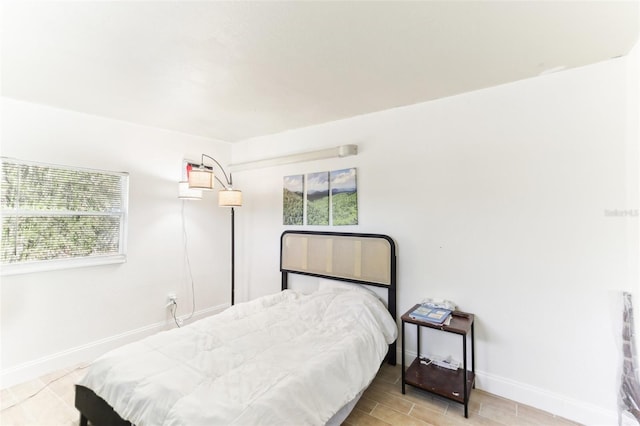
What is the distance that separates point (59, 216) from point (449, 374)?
3850 mm

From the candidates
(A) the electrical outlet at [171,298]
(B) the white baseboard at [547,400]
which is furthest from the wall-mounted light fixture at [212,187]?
(B) the white baseboard at [547,400]

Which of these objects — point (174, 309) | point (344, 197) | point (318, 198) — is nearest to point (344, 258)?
point (344, 197)

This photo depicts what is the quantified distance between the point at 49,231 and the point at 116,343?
1354 millimetres

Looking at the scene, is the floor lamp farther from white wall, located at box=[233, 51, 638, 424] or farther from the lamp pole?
white wall, located at box=[233, 51, 638, 424]

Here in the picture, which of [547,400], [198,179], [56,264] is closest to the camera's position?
[547,400]

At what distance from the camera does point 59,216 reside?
274 centimetres

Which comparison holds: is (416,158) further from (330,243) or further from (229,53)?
(229,53)

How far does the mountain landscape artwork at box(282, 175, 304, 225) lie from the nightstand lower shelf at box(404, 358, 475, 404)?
1951 millimetres

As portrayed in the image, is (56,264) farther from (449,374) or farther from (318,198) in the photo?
(449,374)

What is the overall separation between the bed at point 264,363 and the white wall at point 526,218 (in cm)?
44

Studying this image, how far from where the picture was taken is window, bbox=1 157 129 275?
2.51 m

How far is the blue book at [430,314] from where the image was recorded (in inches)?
86.6

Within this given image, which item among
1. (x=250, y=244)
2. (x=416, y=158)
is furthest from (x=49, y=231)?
(x=416, y=158)

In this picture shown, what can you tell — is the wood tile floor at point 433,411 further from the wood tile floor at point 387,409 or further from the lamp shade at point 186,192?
the lamp shade at point 186,192
